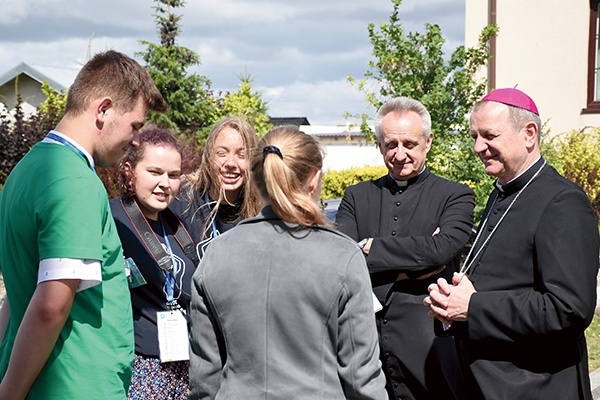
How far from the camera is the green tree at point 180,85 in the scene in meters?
16.6

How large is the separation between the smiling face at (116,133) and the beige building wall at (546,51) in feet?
47.7

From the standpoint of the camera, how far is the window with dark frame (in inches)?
628

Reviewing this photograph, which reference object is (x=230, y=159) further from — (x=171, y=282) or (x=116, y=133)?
(x=116, y=133)

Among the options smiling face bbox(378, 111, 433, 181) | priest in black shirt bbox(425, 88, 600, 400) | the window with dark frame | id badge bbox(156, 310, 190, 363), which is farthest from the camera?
the window with dark frame

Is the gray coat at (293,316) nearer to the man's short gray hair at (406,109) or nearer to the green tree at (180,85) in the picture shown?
the man's short gray hair at (406,109)

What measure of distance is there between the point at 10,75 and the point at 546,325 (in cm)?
2625

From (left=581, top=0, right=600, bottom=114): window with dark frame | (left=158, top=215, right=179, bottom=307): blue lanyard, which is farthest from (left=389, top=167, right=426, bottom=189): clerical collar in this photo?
(left=581, top=0, right=600, bottom=114): window with dark frame

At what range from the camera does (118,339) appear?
8.41 feet

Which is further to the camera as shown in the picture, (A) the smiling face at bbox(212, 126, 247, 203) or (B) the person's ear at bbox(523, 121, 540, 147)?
(A) the smiling face at bbox(212, 126, 247, 203)

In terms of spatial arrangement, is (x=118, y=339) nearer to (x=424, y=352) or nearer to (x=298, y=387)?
(x=298, y=387)

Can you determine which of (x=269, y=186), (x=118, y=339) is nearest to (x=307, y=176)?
(x=269, y=186)

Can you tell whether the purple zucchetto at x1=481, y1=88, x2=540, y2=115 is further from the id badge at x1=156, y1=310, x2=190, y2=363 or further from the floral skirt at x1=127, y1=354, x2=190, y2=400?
the floral skirt at x1=127, y1=354, x2=190, y2=400

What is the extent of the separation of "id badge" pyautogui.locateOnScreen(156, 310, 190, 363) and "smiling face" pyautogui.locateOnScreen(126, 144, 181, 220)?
1.84 feet

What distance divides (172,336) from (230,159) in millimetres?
1147
